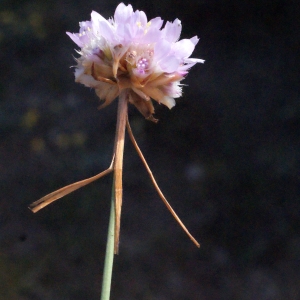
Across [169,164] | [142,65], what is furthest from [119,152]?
[169,164]

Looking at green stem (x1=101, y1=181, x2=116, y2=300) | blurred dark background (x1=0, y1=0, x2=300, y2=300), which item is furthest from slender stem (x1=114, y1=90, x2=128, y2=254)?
blurred dark background (x1=0, y1=0, x2=300, y2=300)

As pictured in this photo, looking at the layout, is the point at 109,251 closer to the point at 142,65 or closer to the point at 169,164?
the point at 142,65

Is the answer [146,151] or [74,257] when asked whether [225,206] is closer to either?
[146,151]

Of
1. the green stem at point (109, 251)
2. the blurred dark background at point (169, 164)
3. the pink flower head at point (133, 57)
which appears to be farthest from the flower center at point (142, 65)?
the blurred dark background at point (169, 164)

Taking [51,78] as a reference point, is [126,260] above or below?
below

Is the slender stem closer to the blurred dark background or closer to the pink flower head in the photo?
the pink flower head

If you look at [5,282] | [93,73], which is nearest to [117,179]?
[93,73]
